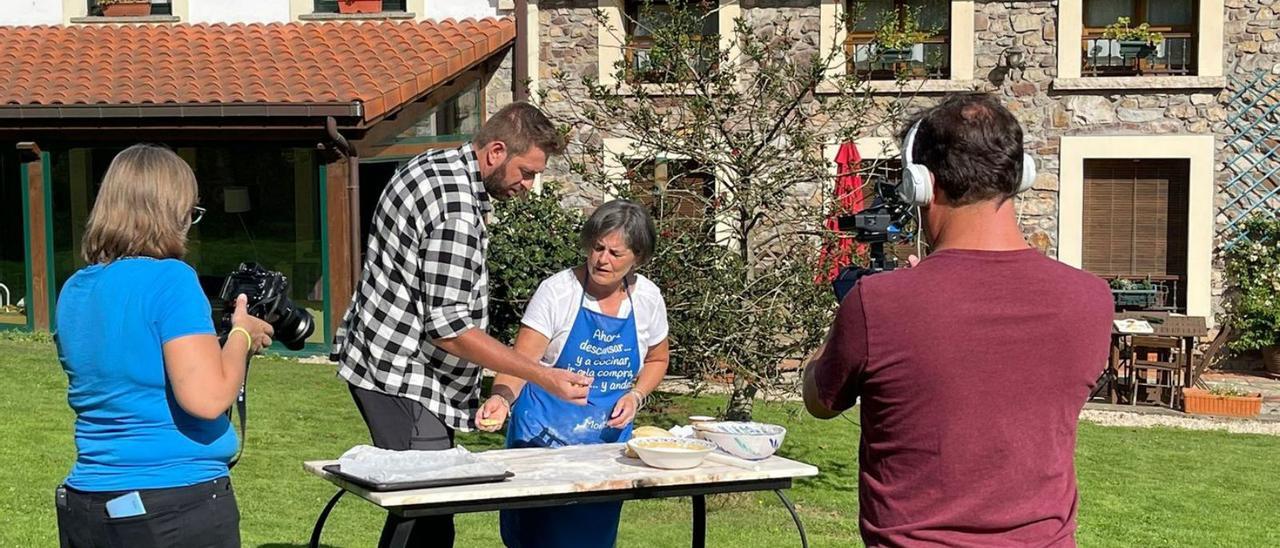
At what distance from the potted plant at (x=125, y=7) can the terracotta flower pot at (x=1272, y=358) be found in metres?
11.9

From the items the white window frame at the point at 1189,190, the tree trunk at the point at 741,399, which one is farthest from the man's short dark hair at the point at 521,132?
the white window frame at the point at 1189,190

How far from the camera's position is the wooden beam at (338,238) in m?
13.5

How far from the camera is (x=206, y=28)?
15719mm

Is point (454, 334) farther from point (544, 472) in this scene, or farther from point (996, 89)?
point (996, 89)

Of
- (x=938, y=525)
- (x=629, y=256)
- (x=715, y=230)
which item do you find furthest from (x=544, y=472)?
(x=715, y=230)

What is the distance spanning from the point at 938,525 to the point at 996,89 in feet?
40.6

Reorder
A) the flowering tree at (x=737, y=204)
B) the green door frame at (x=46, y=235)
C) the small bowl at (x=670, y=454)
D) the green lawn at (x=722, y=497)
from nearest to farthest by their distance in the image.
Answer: the small bowl at (x=670, y=454), the green lawn at (x=722, y=497), the flowering tree at (x=737, y=204), the green door frame at (x=46, y=235)

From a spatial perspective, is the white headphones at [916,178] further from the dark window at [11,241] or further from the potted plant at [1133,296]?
the dark window at [11,241]


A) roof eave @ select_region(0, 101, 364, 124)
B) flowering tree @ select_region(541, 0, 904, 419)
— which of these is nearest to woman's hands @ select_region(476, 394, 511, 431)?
flowering tree @ select_region(541, 0, 904, 419)

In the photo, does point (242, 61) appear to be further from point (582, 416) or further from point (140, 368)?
point (140, 368)

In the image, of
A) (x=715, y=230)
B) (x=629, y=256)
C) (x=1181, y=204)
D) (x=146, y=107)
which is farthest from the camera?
(x=1181, y=204)

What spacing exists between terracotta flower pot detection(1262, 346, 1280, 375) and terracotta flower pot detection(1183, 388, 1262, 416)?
2107mm

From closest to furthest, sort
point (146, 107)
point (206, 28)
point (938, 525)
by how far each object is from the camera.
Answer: point (938, 525) < point (146, 107) < point (206, 28)

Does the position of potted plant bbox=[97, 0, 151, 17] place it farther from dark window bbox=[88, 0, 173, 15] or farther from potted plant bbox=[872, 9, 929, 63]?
potted plant bbox=[872, 9, 929, 63]
